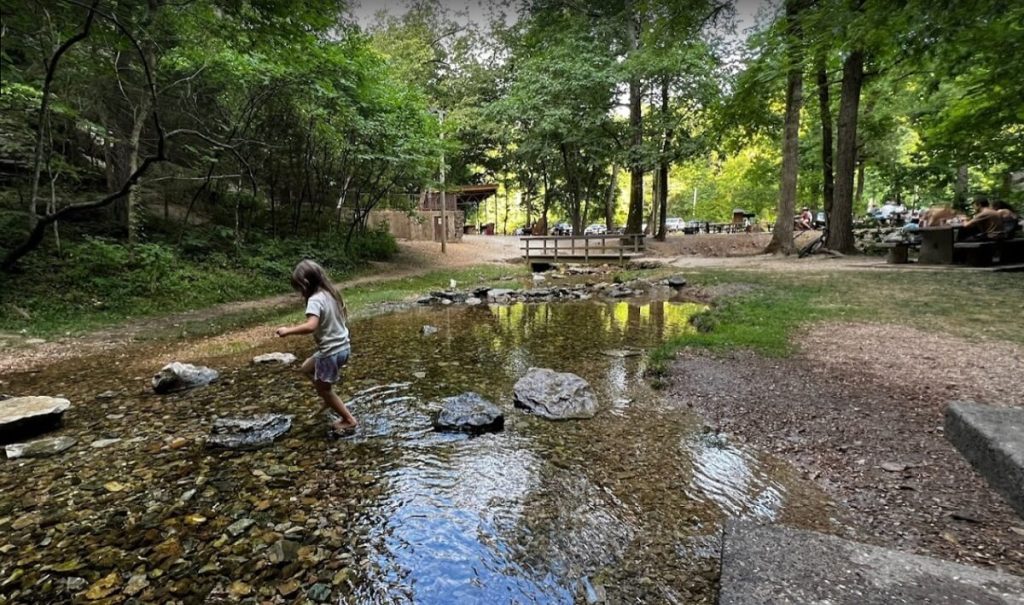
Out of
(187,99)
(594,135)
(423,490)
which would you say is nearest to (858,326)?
(423,490)


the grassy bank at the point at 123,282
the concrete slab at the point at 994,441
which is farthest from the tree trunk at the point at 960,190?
the grassy bank at the point at 123,282

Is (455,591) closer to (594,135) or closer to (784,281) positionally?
(784,281)

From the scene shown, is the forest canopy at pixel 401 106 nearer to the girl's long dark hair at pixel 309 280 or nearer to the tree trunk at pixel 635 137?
the tree trunk at pixel 635 137

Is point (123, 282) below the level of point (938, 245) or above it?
below

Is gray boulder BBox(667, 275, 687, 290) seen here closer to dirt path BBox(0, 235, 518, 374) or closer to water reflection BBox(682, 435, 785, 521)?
water reflection BBox(682, 435, 785, 521)

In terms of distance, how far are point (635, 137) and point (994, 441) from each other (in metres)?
20.4

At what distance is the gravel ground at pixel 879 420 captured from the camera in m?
2.61

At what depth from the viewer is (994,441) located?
2.93 m

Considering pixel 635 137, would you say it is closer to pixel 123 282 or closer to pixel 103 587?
pixel 123 282

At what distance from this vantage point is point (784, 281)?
1088cm

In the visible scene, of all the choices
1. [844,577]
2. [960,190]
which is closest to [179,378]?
[844,577]

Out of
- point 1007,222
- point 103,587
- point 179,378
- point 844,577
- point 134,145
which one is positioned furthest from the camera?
point 1007,222

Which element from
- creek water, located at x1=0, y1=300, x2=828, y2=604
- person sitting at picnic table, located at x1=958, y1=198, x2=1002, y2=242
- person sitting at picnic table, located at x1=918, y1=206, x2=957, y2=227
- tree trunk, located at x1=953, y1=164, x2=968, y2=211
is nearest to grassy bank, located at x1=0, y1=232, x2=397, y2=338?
creek water, located at x1=0, y1=300, x2=828, y2=604

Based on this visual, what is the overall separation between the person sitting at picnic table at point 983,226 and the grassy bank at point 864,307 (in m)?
2.55
